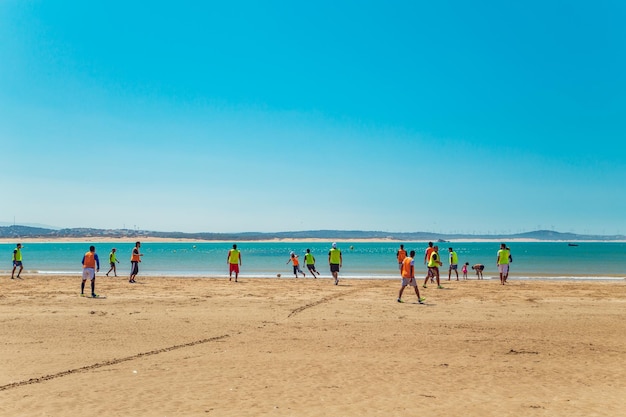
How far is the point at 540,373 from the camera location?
26.4ft

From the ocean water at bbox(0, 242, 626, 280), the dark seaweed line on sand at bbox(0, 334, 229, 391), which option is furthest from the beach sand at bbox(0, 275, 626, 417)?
the ocean water at bbox(0, 242, 626, 280)

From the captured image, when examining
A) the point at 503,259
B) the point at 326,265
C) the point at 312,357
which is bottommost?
the point at 326,265

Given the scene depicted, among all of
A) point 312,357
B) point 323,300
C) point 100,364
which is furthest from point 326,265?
point 100,364

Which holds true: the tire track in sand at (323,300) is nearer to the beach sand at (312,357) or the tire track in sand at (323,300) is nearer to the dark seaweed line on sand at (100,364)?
the beach sand at (312,357)

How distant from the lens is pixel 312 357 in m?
9.06

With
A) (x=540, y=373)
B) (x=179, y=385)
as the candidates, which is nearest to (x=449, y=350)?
(x=540, y=373)

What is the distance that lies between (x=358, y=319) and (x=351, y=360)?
4.19 metres

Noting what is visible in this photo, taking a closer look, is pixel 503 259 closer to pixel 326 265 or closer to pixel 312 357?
pixel 312 357

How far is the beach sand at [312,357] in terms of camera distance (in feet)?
21.7

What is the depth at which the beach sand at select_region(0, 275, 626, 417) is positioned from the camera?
6.62 metres

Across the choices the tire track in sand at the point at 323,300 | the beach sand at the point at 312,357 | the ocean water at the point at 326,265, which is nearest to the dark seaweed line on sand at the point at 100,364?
the beach sand at the point at 312,357

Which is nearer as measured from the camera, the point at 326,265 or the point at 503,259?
the point at 503,259

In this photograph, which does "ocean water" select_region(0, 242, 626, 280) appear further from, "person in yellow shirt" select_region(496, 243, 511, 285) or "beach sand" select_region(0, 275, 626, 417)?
"beach sand" select_region(0, 275, 626, 417)

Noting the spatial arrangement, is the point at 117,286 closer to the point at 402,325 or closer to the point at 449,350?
the point at 402,325
